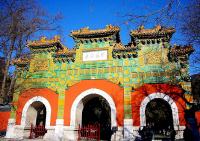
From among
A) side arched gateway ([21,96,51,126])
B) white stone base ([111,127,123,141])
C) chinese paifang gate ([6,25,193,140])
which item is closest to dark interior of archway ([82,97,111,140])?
chinese paifang gate ([6,25,193,140])

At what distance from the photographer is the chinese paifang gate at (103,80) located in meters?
9.61

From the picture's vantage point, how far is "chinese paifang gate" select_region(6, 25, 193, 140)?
31.5 ft

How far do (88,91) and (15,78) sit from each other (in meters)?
A: 4.50

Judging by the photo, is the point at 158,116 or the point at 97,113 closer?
the point at 97,113

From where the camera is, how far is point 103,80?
10609 millimetres

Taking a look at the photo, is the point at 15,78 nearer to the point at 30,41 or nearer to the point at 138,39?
the point at 30,41

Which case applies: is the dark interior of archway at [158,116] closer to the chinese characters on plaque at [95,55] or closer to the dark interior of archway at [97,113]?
the dark interior of archway at [97,113]

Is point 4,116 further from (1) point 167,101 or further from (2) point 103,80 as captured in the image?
(1) point 167,101

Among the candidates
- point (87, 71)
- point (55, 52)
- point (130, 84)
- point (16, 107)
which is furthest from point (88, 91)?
point (16, 107)

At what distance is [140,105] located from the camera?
9.64 meters

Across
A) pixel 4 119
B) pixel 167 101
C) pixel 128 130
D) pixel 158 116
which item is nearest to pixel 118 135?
pixel 128 130

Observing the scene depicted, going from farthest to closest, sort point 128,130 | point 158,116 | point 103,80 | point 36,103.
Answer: point 158,116
point 36,103
point 103,80
point 128,130

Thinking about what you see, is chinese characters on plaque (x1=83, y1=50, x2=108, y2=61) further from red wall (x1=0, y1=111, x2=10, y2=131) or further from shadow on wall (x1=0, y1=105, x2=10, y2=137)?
red wall (x1=0, y1=111, x2=10, y2=131)

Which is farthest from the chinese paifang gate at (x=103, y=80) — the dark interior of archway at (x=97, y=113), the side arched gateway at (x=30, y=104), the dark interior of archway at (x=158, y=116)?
the dark interior of archway at (x=158, y=116)
